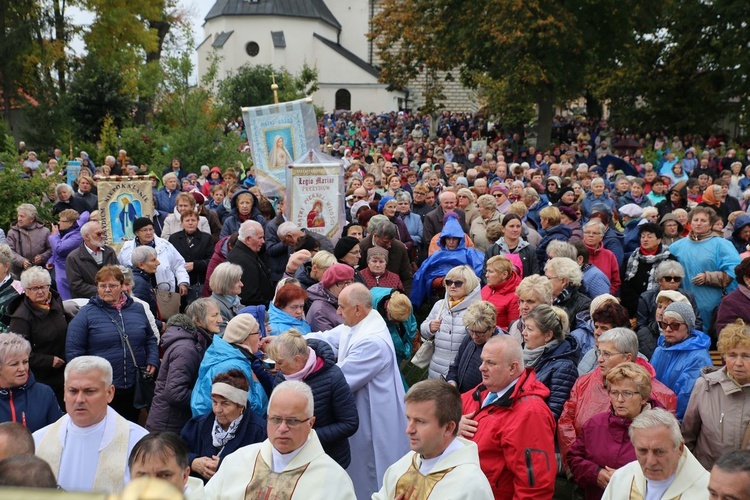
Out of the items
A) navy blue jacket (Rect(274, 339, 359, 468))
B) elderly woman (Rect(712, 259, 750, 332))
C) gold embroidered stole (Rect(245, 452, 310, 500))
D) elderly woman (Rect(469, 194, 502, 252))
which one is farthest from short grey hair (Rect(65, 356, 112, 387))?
elderly woman (Rect(469, 194, 502, 252))

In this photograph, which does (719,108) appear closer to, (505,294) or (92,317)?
(505,294)

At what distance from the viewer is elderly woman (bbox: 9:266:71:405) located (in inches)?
239

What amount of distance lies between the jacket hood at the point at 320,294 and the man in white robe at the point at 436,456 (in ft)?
9.24

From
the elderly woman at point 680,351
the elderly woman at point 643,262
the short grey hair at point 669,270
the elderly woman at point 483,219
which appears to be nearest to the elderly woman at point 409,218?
the elderly woman at point 483,219

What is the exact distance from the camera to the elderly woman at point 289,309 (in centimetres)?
598

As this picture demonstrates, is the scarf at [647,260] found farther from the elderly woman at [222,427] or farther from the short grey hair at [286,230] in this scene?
the elderly woman at [222,427]

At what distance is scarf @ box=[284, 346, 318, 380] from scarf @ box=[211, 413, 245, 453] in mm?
341

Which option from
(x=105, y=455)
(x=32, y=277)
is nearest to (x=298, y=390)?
(x=105, y=455)

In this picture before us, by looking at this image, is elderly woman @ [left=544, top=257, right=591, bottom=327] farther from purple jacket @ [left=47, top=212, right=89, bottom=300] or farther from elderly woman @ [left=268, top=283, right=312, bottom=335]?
purple jacket @ [left=47, top=212, right=89, bottom=300]

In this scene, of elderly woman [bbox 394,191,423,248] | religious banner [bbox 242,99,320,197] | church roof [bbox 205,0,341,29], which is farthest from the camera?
church roof [bbox 205,0,341,29]

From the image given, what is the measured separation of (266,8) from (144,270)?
59.0 meters

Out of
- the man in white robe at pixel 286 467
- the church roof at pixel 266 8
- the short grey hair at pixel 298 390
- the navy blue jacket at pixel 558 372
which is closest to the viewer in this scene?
the man in white robe at pixel 286 467

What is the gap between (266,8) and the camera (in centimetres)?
6328

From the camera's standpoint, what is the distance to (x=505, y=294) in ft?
22.9
